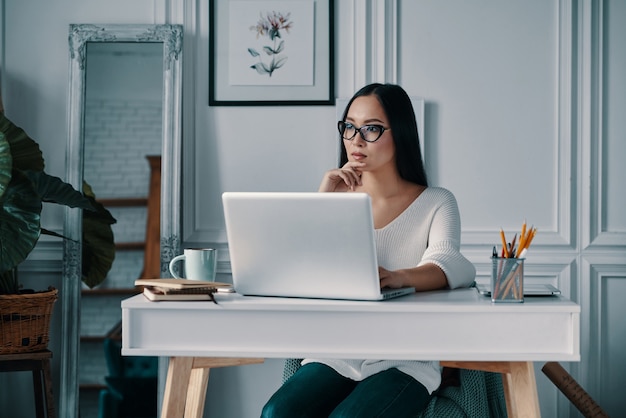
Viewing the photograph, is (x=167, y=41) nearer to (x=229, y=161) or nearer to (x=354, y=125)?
(x=229, y=161)

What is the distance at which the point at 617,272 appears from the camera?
312 cm

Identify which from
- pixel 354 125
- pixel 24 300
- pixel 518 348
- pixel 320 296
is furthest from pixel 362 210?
pixel 24 300

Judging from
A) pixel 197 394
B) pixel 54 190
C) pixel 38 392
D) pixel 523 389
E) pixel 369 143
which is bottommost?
pixel 38 392

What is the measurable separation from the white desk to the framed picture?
1722 millimetres

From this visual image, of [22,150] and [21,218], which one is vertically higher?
[22,150]

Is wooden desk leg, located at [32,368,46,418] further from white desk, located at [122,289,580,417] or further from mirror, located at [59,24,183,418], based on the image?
white desk, located at [122,289,580,417]

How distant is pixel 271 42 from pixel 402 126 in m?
1.16

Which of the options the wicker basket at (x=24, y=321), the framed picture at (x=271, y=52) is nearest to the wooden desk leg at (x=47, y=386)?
the wicker basket at (x=24, y=321)

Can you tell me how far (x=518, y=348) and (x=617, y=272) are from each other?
187cm

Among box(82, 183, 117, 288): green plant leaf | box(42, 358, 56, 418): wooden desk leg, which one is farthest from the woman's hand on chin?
box(42, 358, 56, 418): wooden desk leg

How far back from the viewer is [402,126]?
2.19 meters

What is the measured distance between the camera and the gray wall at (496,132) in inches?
123

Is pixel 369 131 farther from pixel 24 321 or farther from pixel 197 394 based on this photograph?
pixel 24 321

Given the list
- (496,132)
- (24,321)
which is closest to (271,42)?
(496,132)
